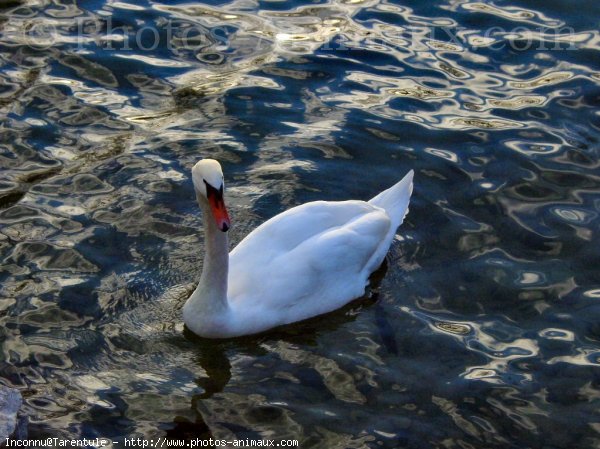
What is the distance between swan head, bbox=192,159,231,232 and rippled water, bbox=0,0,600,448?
3.83ft

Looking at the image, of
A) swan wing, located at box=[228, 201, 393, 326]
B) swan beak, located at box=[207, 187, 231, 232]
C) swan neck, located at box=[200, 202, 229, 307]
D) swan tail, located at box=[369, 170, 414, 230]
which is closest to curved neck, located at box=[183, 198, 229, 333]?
swan neck, located at box=[200, 202, 229, 307]

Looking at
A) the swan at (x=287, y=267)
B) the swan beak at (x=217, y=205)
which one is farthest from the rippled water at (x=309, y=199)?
the swan beak at (x=217, y=205)

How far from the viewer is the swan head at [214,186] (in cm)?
746

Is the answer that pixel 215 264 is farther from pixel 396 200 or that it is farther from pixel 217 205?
pixel 396 200

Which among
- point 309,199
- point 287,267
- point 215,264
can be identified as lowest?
point 309,199

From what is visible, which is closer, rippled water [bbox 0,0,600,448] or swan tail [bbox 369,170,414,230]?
rippled water [bbox 0,0,600,448]

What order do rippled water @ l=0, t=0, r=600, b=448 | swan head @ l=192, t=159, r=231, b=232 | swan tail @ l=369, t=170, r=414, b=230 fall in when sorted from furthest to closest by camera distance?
swan tail @ l=369, t=170, r=414, b=230
rippled water @ l=0, t=0, r=600, b=448
swan head @ l=192, t=159, r=231, b=232

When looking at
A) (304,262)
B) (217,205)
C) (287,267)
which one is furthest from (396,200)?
(217,205)

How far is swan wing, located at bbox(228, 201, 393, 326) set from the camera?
8.30 meters

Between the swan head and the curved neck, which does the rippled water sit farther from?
the swan head

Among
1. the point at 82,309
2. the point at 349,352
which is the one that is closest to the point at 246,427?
the point at 349,352

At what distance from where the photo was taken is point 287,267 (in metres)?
8.37

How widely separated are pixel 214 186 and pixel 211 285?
0.89m

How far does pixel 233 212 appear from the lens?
31.8 ft
